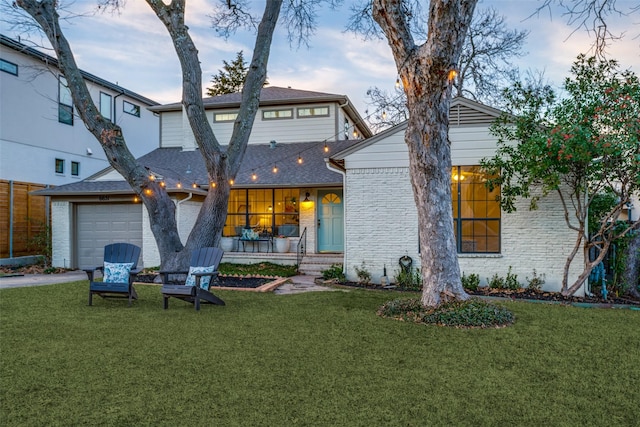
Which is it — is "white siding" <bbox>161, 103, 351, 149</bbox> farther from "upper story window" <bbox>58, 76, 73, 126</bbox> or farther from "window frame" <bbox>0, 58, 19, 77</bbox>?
"window frame" <bbox>0, 58, 19, 77</bbox>

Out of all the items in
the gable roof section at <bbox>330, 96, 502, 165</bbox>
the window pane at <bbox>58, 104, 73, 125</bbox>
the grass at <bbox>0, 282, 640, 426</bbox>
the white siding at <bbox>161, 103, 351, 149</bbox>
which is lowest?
the grass at <bbox>0, 282, 640, 426</bbox>

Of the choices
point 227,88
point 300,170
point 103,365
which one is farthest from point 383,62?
point 227,88

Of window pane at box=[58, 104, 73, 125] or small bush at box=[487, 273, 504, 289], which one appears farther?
window pane at box=[58, 104, 73, 125]

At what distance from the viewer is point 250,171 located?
1372 centimetres

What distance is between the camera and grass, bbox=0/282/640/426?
10.0ft

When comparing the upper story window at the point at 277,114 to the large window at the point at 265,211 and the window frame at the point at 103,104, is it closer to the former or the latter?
the large window at the point at 265,211

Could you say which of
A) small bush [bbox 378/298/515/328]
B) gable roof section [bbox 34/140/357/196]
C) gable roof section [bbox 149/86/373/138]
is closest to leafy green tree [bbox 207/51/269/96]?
gable roof section [bbox 149/86/373/138]

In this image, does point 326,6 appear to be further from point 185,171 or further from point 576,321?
point 576,321

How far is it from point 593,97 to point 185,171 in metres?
11.1

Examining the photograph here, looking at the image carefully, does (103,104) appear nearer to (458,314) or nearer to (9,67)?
(9,67)

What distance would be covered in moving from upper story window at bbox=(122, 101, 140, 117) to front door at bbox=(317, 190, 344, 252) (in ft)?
32.1

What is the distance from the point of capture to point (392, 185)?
9.60m

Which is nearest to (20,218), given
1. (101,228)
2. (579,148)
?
(101,228)

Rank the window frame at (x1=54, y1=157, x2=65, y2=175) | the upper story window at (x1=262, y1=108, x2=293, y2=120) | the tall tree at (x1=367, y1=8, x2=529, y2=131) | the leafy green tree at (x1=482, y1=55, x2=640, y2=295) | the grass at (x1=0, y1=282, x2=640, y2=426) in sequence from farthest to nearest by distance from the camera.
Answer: the tall tree at (x1=367, y1=8, x2=529, y2=131) → the upper story window at (x1=262, y1=108, x2=293, y2=120) → the window frame at (x1=54, y1=157, x2=65, y2=175) → the leafy green tree at (x1=482, y1=55, x2=640, y2=295) → the grass at (x1=0, y1=282, x2=640, y2=426)
